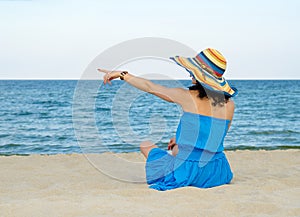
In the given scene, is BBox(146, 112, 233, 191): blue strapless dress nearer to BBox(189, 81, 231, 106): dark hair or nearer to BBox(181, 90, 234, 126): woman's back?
BBox(181, 90, 234, 126): woman's back

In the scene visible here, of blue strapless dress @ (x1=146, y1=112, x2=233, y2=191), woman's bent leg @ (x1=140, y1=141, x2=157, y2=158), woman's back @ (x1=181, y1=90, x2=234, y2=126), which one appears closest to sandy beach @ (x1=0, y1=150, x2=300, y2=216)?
blue strapless dress @ (x1=146, y1=112, x2=233, y2=191)

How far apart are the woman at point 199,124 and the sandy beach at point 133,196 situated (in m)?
0.20

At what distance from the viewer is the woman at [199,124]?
3986 millimetres

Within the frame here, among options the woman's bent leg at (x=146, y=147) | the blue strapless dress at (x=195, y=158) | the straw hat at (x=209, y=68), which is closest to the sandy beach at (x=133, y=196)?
the blue strapless dress at (x=195, y=158)

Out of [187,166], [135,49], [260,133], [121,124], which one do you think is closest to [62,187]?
[187,166]

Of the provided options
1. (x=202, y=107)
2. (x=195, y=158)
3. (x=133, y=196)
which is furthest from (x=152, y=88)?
(x=133, y=196)

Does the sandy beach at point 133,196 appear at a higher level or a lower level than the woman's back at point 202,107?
lower

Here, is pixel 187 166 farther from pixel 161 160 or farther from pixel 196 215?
pixel 196 215

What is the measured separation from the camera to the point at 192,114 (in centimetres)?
405

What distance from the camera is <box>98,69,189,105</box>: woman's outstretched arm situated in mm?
3828

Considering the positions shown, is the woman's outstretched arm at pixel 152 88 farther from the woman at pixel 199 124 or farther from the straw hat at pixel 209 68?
the straw hat at pixel 209 68

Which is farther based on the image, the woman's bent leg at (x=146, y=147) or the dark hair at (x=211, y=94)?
the woman's bent leg at (x=146, y=147)

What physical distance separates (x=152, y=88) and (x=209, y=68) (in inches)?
24.8

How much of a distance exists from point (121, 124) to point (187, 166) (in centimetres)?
1107
